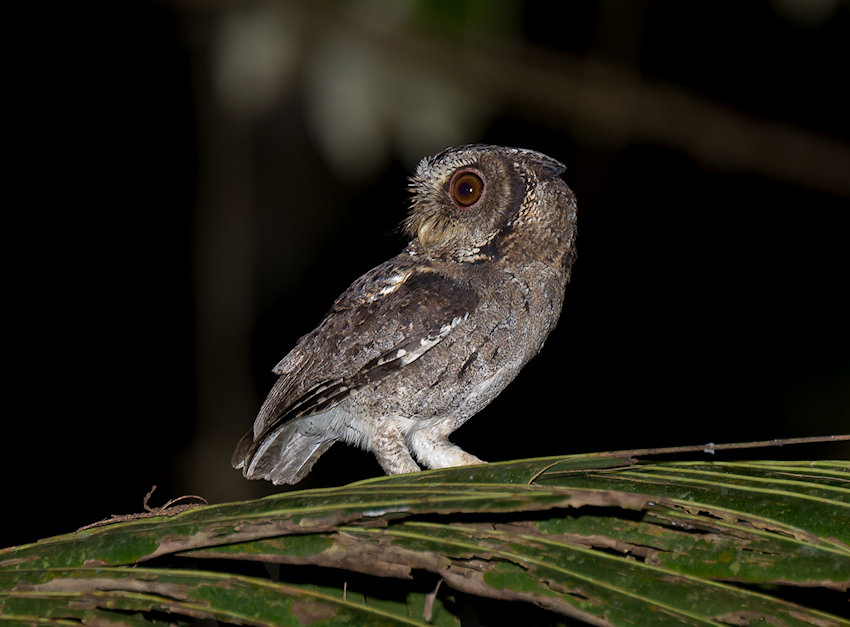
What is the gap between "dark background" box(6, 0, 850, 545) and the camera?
3.81 meters

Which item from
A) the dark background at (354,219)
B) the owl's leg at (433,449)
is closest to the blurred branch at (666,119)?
the dark background at (354,219)

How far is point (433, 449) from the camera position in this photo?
269 centimetres

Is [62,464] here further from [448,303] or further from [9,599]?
[9,599]

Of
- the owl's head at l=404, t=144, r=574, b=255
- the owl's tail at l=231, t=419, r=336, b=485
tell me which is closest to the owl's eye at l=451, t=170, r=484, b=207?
the owl's head at l=404, t=144, r=574, b=255

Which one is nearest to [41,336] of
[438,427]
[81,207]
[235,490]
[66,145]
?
[81,207]

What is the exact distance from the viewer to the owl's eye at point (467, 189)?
270cm

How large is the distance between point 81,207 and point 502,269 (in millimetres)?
3678

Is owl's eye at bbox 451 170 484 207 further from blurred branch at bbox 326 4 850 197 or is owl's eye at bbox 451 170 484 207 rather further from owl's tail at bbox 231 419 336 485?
blurred branch at bbox 326 4 850 197

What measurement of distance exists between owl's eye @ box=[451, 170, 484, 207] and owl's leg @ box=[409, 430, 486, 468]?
2.57 ft

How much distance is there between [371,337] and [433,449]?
0.46 metres

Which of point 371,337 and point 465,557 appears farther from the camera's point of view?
point 371,337

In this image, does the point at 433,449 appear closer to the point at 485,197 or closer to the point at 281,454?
the point at 281,454

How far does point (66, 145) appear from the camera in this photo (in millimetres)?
5109

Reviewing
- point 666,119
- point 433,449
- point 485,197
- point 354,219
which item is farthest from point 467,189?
point 354,219
